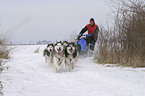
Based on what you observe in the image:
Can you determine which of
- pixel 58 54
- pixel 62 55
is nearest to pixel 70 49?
pixel 62 55

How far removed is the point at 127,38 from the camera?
27.9ft

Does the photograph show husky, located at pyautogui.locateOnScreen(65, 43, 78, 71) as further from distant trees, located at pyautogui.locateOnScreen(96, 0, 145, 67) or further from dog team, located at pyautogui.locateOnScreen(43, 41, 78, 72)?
distant trees, located at pyautogui.locateOnScreen(96, 0, 145, 67)

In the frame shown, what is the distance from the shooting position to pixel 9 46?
10680 millimetres

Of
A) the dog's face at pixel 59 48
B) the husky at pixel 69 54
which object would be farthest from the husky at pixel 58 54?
the husky at pixel 69 54

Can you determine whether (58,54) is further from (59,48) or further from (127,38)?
(127,38)

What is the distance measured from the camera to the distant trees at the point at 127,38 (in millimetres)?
8094

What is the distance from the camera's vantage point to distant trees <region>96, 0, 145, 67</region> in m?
8.09

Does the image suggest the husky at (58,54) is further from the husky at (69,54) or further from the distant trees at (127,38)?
the distant trees at (127,38)

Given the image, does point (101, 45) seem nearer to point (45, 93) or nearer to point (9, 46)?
point (9, 46)

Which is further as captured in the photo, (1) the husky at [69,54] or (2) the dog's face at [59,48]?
(1) the husky at [69,54]

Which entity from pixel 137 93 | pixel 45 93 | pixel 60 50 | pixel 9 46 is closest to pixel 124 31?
pixel 60 50

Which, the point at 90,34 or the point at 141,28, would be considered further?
the point at 90,34

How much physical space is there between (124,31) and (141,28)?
2.52ft

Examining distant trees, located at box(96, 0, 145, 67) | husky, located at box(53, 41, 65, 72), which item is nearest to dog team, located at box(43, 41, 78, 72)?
husky, located at box(53, 41, 65, 72)
